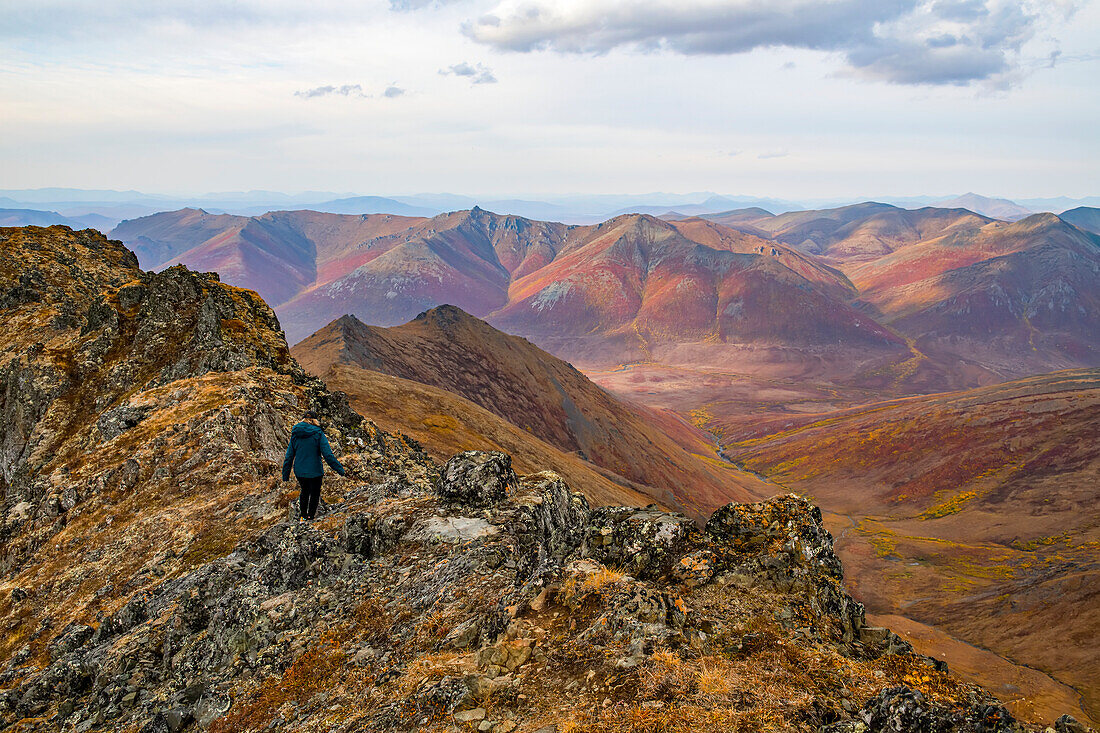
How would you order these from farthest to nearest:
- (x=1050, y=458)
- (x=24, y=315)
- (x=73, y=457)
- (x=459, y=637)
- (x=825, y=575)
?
(x=1050, y=458) → (x=24, y=315) → (x=73, y=457) → (x=825, y=575) → (x=459, y=637)

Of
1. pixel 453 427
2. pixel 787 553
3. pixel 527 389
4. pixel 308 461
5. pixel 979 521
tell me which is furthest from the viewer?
pixel 527 389

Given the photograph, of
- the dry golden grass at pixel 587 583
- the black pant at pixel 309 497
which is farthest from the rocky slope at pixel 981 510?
the black pant at pixel 309 497

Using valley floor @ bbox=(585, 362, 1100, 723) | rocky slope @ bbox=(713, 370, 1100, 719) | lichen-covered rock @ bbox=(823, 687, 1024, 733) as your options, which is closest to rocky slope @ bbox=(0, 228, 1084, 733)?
lichen-covered rock @ bbox=(823, 687, 1024, 733)

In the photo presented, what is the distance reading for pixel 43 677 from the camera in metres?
15.0

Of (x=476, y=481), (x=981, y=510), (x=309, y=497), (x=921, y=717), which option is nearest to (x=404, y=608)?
(x=476, y=481)

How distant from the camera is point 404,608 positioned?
14.9 m

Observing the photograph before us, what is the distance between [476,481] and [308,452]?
549 centimetres

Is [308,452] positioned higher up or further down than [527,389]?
higher up

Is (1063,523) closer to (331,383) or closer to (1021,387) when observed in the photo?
(1021,387)

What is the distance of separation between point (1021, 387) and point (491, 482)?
23851cm

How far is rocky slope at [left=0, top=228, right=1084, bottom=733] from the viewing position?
421 inches

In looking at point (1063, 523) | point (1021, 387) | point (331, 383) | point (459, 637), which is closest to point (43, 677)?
point (459, 637)

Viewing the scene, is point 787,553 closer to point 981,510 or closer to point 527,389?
point 527,389

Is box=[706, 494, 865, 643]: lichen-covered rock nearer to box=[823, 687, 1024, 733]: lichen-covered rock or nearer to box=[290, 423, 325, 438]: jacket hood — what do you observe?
box=[823, 687, 1024, 733]: lichen-covered rock
